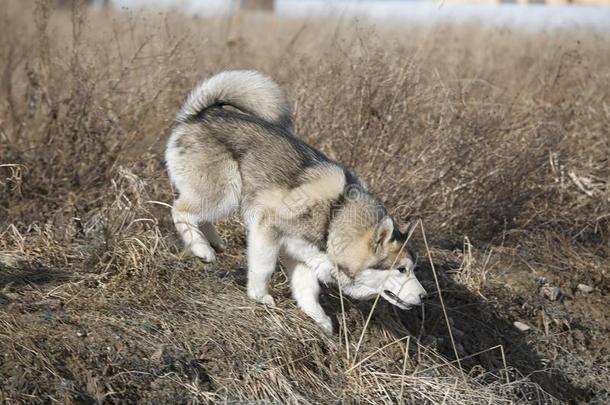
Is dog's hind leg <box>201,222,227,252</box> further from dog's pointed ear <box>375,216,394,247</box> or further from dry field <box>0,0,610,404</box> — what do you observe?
dog's pointed ear <box>375,216,394,247</box>

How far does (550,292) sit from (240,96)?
312 cm

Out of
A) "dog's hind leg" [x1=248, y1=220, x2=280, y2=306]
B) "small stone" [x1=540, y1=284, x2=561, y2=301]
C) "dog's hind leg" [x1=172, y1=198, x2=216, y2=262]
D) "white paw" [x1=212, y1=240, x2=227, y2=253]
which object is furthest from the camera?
"small stone" [x1=540, y1=284, x2=561, y2=301]

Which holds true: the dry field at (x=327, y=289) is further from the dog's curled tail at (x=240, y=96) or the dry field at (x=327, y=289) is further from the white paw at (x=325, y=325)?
the dog's curled tail at (x=240, y=96)

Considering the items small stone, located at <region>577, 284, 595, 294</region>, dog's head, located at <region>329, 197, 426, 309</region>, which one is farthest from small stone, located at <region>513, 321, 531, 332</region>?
dog's head, located at <region>329, 197, 426, 309</region>

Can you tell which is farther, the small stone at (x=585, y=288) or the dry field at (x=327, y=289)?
the small stone at (x=585, y=288)

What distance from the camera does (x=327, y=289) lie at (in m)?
6.06

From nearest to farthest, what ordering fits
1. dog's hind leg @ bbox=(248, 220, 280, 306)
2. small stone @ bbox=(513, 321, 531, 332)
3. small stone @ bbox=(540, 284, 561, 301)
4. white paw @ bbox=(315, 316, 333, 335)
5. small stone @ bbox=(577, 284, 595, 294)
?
1. dog's hind leg @ bbox=(248, 220, 280, 306)
2. white paw @ bbox=(315, 316, 333, 335)
3. small stone @ bbox=(513, 321, 531, 332)
4. small stone @ bbox=(540, 284, 561, 301)
5. small stone @ bbox=(577, 284, 595, 294)

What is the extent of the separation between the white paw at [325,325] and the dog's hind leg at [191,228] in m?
0.87

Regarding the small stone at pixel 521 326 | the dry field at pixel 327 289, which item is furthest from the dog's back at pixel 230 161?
the small stone at pixel 521 326

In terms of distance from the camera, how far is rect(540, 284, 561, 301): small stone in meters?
7.02

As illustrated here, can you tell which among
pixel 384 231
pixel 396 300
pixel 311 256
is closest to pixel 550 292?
pixel 396 300

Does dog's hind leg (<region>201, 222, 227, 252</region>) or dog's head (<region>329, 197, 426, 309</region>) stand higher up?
dog's head (<region>329, 197, 426, 309</region>)

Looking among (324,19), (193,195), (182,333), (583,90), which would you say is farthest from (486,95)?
(182,333)

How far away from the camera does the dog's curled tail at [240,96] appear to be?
5953 millimetres
